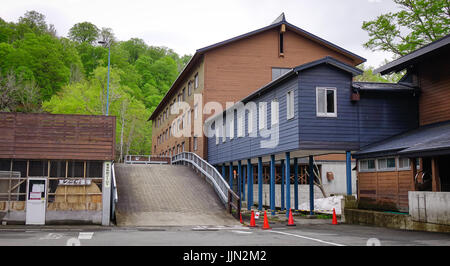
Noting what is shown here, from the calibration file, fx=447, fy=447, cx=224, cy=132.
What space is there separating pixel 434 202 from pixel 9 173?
18.0 metres

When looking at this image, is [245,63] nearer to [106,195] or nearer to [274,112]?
[274,112]

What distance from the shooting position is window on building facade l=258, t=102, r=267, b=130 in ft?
84.6

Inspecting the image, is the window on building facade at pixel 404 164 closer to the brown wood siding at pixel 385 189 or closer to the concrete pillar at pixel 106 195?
the brown wood siding at pixel 385 189

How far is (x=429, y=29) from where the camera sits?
3269 cm

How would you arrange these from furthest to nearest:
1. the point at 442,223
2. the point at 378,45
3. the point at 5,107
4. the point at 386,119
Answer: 1. the point at 5,107
2. the point at 378,45
3. the point at 386,119
4. the point at 442,223

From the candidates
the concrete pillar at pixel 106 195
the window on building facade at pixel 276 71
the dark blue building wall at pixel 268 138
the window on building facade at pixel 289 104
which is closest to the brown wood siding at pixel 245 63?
the window on building facade at pixel 276 71

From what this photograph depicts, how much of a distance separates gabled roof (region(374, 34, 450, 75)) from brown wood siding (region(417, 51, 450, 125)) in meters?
0.70

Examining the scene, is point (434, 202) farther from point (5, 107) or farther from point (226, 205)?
point (5, 107)

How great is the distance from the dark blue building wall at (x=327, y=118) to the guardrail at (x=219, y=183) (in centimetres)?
506

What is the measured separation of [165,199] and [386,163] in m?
12.4

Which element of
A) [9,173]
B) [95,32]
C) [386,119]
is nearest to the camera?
[9,173]

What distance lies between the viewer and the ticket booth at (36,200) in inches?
800
